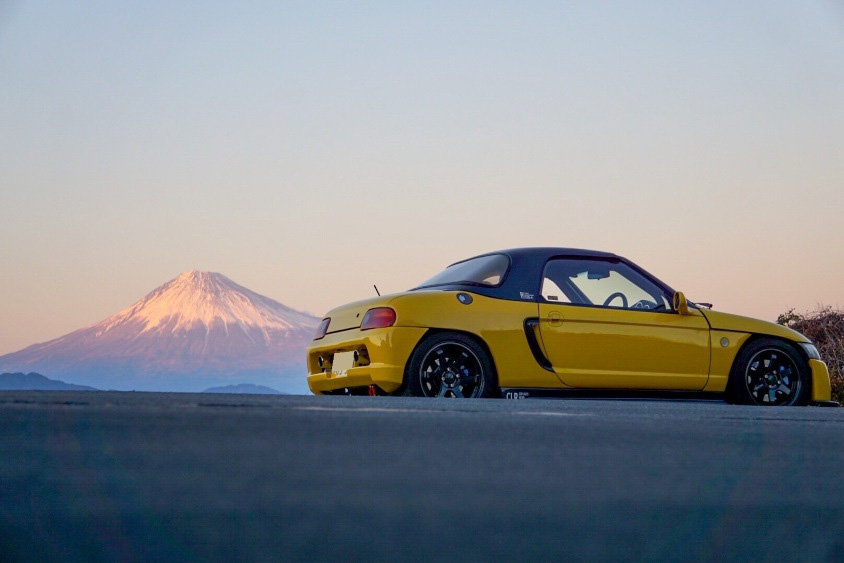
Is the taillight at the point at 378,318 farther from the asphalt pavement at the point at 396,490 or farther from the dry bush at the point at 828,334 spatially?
the dry bush at the point at 828,334

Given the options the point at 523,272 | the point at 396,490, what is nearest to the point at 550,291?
the point at 523,272

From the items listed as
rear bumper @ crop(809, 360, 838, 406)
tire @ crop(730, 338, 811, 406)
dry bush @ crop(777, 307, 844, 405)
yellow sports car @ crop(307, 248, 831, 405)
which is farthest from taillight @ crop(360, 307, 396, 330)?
dry bush @ crop(777, 307, 844, 405)

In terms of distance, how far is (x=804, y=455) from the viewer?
145 inches

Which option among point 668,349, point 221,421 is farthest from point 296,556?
point 668,349

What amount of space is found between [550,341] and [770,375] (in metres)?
2.25

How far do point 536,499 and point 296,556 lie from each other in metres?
0.78

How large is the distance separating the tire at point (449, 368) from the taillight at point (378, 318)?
304 mm

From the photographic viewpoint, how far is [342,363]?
369 inches

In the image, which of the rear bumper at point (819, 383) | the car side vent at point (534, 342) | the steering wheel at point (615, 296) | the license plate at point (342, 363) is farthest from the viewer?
the rear bumper at point (819, 383)

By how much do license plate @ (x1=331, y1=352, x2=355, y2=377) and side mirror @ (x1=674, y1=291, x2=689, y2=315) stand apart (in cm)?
282

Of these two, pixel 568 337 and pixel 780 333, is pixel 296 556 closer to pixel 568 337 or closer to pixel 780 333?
pixel 568 337

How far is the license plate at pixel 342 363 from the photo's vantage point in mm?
9250

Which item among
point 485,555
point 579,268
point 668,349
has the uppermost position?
point 579,268

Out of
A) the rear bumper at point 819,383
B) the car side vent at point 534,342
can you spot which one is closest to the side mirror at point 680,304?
the rear bumper at point 819,383
